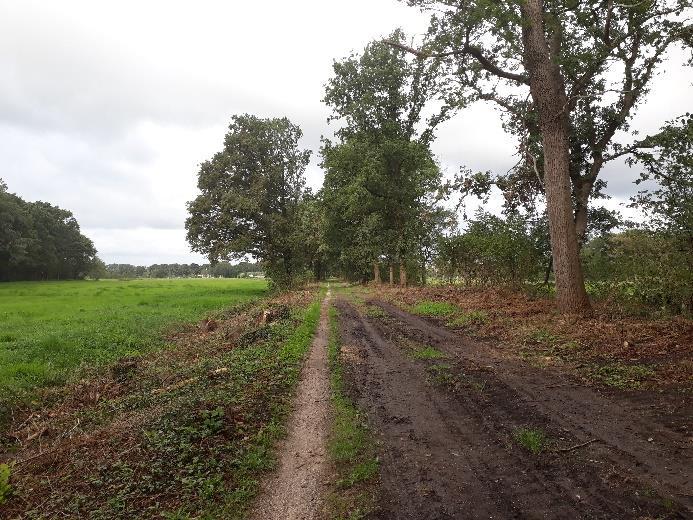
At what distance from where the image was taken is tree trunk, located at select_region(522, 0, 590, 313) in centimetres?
1379

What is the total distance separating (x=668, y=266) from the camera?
39.6ft

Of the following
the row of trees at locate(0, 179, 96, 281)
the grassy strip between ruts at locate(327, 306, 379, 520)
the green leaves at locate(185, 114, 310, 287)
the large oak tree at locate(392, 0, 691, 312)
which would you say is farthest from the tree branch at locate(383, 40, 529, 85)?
the row of trees at locate(0, 179, 96, 281)

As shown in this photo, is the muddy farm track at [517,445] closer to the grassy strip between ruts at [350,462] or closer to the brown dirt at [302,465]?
the grassy strip between ruts at [350,462]

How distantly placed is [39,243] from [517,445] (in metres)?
85.6

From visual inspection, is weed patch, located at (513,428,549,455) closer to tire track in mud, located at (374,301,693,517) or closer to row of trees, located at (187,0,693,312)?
tire track in mud, located at (374,301,693,517)

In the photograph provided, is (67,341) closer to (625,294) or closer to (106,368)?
(106,368)

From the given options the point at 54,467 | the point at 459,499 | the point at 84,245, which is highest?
the point at 84,245

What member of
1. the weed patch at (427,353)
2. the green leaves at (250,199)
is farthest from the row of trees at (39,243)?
the weed patch at (427,353)

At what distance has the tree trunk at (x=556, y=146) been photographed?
13.8m

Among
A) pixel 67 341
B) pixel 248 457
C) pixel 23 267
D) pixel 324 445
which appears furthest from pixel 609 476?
pixel 23 267

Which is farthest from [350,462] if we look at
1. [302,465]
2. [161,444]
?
[161,444]

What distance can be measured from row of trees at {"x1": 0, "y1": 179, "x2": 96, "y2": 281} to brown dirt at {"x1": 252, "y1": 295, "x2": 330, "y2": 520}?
7132cm

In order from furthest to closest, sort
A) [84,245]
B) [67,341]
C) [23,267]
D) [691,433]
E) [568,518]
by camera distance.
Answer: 1. [84,245]
2. [23,267]
3. [67,341]
4. [691,433]
5. [568,518]

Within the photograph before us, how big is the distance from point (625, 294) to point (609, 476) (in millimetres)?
11034
